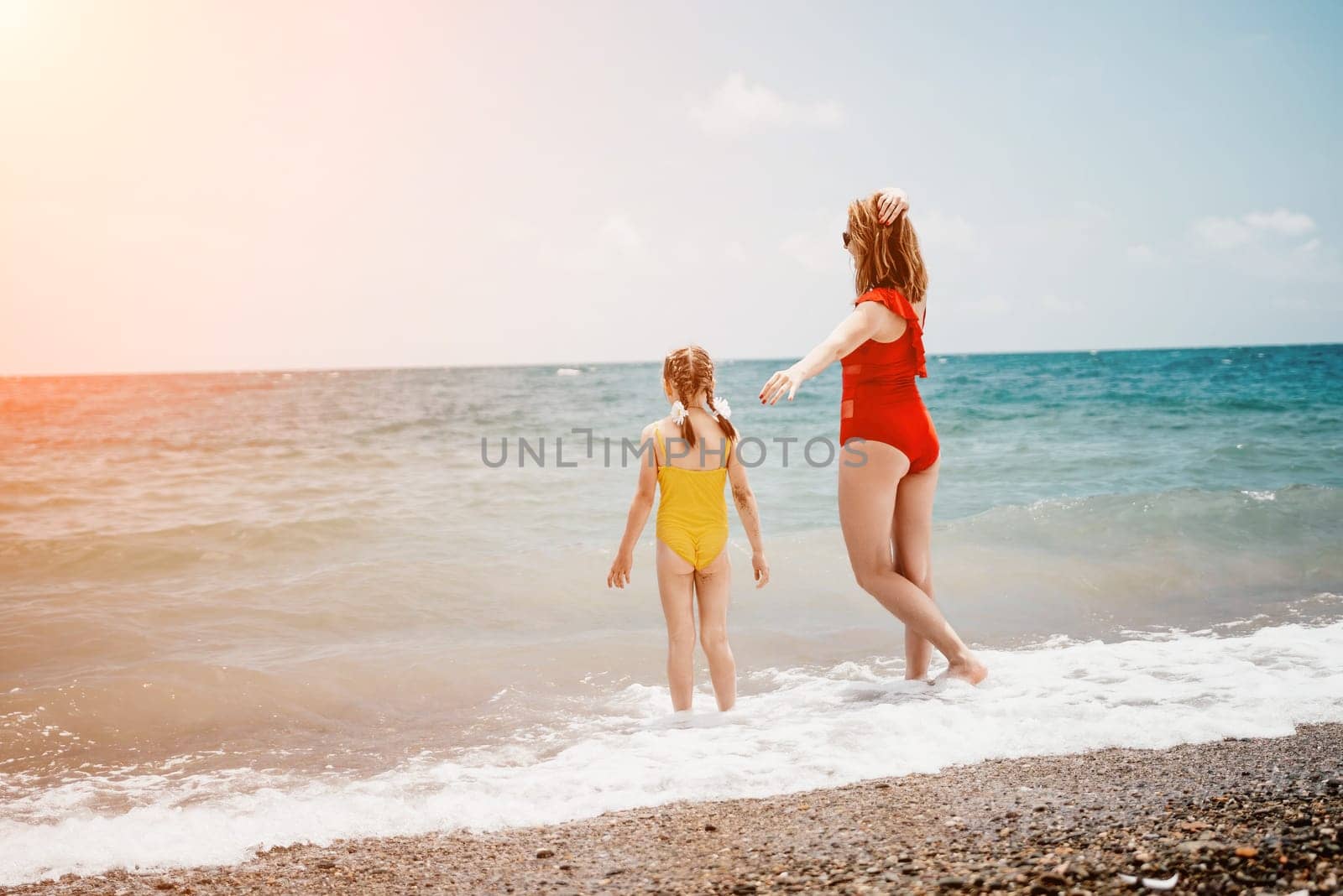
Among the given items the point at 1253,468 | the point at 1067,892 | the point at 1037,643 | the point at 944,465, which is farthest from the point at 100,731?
the point at 1253,468

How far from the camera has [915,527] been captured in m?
4.12

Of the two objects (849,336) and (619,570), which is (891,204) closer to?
(849,336)

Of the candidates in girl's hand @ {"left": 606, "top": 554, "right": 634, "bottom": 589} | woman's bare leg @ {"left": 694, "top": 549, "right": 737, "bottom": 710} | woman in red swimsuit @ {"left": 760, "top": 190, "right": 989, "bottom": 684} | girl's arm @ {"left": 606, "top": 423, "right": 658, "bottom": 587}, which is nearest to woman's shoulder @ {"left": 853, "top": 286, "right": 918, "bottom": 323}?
woman in red swimsuit @ {"left": 760, "top": 190, "right": 989, "bottom": 684}

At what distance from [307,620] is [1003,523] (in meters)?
6.47

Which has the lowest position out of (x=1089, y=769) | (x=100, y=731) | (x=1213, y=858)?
(x=100, y=731)

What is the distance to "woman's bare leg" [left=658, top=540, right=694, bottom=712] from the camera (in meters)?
4.08

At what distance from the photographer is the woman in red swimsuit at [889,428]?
3791 millimetres

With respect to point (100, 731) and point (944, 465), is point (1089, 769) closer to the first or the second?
point (100, 731)

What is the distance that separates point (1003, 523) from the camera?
886 centimetres

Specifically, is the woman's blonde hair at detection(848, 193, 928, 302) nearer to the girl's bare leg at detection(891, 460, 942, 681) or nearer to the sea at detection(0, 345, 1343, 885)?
the girl's bare leg at detection(891, 460, 942, 681)

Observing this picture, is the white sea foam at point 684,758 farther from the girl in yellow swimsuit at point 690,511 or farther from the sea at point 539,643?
the girl in yellow swimsuit at point 690,511

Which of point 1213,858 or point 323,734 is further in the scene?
point 323,734

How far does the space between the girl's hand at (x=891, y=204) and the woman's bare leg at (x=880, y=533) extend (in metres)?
0.98

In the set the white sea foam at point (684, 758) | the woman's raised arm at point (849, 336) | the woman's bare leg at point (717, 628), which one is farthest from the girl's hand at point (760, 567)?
the woman's raised arm at point (849, 336)
